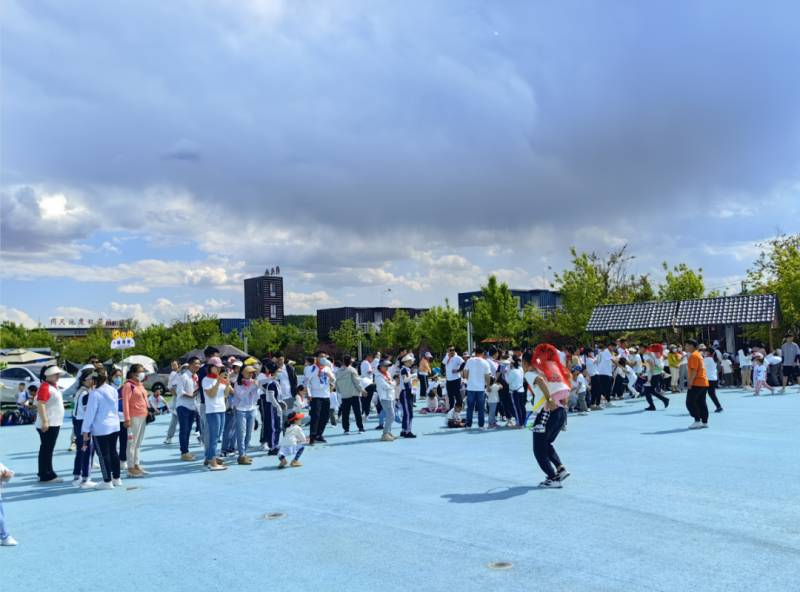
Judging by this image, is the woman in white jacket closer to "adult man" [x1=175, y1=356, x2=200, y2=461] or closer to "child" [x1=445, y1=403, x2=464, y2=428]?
"child" [x1=445, y1=403, x2=464, y2=428]

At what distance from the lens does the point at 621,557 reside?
5531mm

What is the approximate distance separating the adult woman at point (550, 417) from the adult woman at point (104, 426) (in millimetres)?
5834

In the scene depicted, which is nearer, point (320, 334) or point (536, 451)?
point (536, 451)

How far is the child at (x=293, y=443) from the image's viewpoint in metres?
10.4

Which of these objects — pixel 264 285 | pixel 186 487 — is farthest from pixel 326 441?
pixel 264 285

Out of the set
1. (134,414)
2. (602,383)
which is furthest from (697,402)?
(134,414)

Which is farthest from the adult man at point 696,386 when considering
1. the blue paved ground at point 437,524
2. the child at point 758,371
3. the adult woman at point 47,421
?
the adult woman at point 47,421

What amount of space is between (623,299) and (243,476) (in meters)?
41.9

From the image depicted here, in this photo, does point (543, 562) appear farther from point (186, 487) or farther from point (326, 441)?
point (326, 441)

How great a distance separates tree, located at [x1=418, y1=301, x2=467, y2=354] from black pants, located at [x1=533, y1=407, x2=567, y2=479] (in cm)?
4439

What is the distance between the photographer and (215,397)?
35.1 ft

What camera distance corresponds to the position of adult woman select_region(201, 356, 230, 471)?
1062 centimetres

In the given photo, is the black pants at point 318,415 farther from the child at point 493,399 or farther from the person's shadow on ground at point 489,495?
the person's shadow on ground at point 489,495

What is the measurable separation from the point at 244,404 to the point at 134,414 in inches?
71.3
